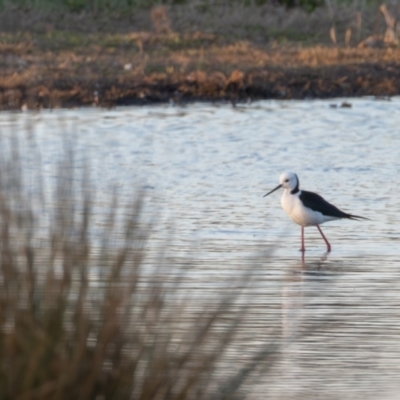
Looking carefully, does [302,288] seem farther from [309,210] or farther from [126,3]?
[126,3]

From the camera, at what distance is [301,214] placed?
1030cm

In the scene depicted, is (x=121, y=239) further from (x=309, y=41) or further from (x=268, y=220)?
(x=309, y=41)

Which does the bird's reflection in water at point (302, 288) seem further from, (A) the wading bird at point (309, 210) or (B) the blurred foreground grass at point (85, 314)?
Answer: (B) the blurred foreground grass at point (85, 314)

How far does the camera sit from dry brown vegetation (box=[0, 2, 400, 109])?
63.0ft

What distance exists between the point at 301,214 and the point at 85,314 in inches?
262

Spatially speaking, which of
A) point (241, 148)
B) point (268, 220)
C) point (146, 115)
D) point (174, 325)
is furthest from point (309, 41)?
point (174, 325)

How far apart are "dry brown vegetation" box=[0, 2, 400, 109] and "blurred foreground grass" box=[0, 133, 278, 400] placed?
36.4 feet

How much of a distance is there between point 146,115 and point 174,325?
543 inches

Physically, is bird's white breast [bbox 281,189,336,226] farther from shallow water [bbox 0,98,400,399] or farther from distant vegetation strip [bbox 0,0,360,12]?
distant vegetation strip [bbox 0,0,360,12]

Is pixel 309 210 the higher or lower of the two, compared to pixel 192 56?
higher

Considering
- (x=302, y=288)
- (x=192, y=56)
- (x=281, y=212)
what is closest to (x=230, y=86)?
(x=192, y=56)

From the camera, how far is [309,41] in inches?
1046

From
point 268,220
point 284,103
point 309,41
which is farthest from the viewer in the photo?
point 309,41

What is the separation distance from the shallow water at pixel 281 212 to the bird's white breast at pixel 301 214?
19cm
